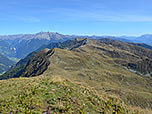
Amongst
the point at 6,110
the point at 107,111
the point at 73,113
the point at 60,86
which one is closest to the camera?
the point at 6,110

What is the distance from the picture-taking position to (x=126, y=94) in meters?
103

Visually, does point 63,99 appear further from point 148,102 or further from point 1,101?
point 148,102

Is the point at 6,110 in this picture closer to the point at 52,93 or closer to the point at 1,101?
the point at 1,101

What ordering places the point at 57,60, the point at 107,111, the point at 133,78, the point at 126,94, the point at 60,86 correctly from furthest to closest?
the point at 133,78 → the point at 57,60 → the point at 126,94 → the point at 60,86 → the point at 107,111

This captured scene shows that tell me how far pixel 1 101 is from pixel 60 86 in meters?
11.7

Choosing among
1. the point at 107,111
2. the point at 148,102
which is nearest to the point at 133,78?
the point at 148,102

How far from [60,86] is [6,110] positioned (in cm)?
1223

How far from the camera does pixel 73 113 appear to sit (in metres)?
20.8

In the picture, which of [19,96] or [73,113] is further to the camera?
[19,96]

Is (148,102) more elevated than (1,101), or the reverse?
(1,101)

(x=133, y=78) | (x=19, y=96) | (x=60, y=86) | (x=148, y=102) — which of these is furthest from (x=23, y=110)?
(x=133, y=78)

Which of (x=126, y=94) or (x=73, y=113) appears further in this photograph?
(x=126, y=94)

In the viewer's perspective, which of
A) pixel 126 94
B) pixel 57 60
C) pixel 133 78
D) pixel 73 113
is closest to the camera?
pixel 73 113

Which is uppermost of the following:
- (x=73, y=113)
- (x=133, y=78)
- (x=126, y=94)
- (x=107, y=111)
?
(x=73, y=113)
